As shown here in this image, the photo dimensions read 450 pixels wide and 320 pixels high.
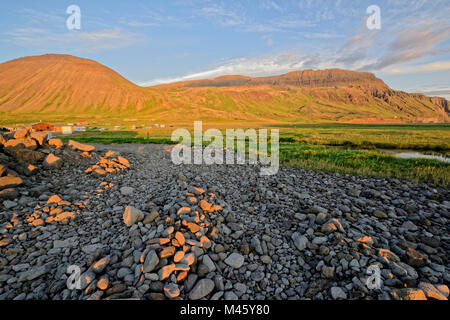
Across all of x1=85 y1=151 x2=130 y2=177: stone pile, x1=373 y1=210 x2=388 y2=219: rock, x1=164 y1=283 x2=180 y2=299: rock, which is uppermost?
x1=85 y1=151 x2=130 y2=177: stone pile

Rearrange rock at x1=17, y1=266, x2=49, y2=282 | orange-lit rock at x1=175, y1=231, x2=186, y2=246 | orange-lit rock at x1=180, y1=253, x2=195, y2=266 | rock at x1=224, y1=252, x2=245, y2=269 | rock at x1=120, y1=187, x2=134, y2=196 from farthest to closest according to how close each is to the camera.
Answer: rock at x1=120, y1=187, x2=134, y2=196 → orange-lit rock at x1=175, y1=231, x2=186, y2=246 → rock at x1=224, y1=252, x2=245, y2=269 → orange-lit rock at x1=180, y1=253, x2=195, y2=266 → rock at x1=17, y1=266, x2=49, y2=282

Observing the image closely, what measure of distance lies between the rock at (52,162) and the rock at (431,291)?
1670 centimetres

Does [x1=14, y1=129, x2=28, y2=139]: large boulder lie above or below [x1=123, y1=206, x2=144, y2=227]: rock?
above

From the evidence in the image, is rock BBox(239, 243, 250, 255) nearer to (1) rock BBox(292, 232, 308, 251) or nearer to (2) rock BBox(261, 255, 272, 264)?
(2) rock BBox(261, 255, 272, 264)

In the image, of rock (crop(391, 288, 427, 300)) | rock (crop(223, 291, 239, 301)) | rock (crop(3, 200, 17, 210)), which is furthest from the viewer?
rock (crop(3, 200, 17, 210))

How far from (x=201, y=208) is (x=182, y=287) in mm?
3057

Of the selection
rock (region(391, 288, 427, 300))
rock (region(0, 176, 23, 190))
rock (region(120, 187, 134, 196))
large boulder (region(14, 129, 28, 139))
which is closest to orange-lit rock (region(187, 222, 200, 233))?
rock (region(391, 288, 427, 300))

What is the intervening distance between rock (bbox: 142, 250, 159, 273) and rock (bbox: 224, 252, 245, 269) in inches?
72.1

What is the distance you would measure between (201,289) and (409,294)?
14.4ft

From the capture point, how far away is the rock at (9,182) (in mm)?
8312

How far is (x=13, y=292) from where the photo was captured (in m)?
4.41

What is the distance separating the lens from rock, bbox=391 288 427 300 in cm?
412

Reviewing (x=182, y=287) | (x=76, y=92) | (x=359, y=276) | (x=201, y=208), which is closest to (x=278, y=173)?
(x=201, y=208)

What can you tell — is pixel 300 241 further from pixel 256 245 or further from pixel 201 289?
pixel 201 289
